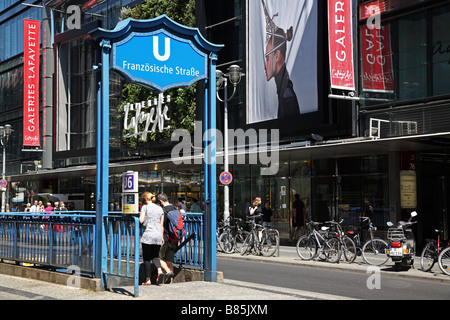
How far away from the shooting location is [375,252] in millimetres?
17125

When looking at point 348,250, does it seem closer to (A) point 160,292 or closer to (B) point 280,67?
(A) point 160,292

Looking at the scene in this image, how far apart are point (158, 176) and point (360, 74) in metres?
16.9

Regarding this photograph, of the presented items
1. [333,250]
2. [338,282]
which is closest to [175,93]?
[333,250]

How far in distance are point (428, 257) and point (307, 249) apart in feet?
13.5

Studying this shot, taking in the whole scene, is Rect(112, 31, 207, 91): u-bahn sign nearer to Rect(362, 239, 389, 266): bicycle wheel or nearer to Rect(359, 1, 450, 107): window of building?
Answer: Rect(362, 239, 389, 266): bicycle wheel

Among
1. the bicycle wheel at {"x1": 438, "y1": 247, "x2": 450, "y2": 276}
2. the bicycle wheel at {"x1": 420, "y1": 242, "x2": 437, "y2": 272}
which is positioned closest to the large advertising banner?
the bicycle wheel at {"x1": 420, "y1": 242, "x2": 437, "y2": 272}

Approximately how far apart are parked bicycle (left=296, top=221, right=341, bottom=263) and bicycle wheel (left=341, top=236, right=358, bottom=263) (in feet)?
0.58

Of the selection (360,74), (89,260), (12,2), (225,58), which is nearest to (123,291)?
(89,260)

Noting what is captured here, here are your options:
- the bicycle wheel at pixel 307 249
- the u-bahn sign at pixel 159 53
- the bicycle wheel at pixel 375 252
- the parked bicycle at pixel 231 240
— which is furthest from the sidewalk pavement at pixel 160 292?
the parked bicycle at pixel 231 240

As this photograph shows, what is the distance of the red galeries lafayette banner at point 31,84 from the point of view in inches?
1796

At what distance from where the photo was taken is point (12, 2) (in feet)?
186

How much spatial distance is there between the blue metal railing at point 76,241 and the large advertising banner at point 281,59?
41.5 ft

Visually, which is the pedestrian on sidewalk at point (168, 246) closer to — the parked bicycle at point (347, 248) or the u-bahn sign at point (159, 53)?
the u-bahn sign at point (159, 53)
